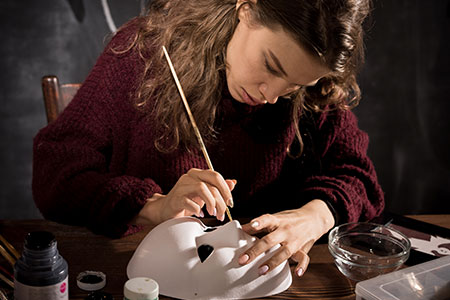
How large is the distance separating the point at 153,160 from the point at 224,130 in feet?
0.64

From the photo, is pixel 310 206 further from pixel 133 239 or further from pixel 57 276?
pixel 57 276

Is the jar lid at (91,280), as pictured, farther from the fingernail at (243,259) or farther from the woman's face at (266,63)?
the woman's face at (266,63)

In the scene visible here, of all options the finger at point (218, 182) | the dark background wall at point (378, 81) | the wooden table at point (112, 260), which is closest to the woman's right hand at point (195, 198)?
the finger at point (218, 182)

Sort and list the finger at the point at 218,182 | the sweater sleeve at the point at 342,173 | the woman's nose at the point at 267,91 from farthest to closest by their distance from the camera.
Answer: the sweater sleeve at the point at 342,173 < the woman's nose at the point at 267,91 < the finger at the point at 218,182

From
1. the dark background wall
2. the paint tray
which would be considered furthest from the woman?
the dark background wall

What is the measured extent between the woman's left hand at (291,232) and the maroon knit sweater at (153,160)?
0.07 metres

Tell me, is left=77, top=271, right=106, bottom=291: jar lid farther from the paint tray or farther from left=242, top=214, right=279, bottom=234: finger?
the paint tray

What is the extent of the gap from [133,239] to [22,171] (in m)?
1.31

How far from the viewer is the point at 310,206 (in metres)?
1.31

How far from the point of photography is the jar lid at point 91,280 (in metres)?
1.03

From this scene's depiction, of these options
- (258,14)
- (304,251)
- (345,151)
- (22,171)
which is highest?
(258,14)

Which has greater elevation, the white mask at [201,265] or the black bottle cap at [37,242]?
Result: the black bottle cap at [37,242]

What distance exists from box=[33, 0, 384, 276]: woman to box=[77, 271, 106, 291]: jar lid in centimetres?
17

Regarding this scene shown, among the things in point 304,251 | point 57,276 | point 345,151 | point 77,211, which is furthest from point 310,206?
point 57,276
